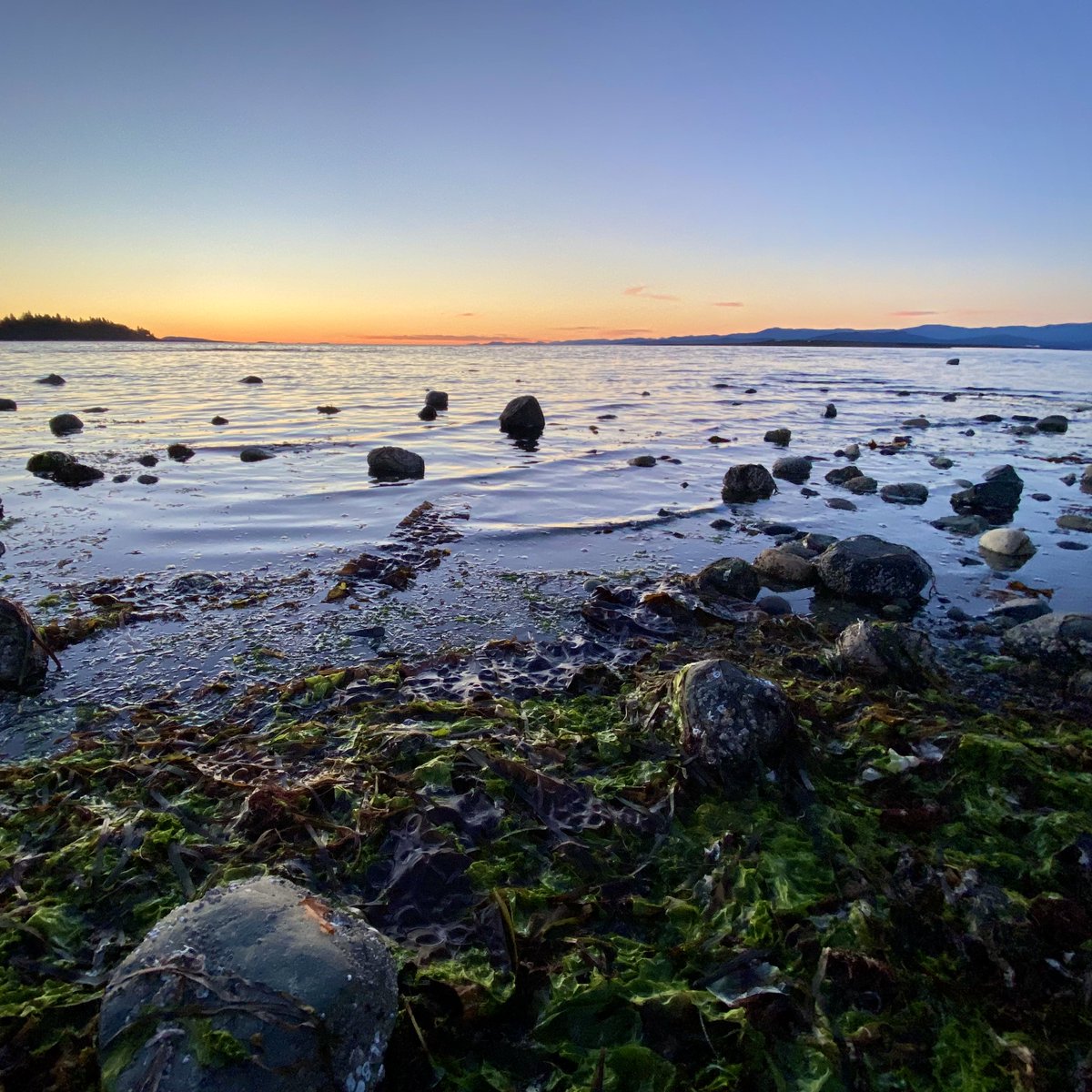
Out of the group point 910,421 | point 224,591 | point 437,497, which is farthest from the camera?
point 910,421

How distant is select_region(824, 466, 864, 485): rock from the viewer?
12.5 metres

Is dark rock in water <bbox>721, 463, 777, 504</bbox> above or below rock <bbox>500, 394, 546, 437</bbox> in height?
below

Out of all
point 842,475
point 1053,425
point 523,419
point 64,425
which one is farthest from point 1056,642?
point 64,425

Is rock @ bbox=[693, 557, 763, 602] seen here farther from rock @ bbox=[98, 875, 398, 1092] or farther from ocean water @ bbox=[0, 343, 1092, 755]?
rock @ bbox=[98, 875, 398, 1092]

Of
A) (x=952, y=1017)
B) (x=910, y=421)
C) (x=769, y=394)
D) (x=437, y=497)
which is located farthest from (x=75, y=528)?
(x=769, y=394)

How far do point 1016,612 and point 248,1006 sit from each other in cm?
674

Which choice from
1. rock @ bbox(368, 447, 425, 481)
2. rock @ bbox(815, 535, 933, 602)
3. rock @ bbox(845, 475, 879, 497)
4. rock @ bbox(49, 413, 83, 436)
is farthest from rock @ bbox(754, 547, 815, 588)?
rock @ bbox(49, 413, 83, 436)

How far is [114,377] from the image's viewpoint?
34062 millimetres

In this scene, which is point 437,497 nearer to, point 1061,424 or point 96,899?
point 96,899

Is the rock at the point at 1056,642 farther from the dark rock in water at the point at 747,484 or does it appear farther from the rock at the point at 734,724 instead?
the dark rock in water at the point at 747,484

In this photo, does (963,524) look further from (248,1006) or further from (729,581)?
(248,1006)

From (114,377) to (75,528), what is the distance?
104 feet

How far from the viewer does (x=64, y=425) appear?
53.9ft

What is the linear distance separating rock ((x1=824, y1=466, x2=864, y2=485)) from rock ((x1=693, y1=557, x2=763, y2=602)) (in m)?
6.65
